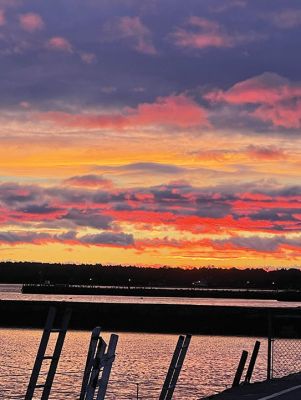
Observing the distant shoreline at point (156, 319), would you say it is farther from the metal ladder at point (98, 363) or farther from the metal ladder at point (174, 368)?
the metal ladder at point (98, 363)

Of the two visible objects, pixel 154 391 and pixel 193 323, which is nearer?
pixel 154 391

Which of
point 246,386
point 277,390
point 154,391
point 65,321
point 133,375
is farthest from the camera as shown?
point 133,375

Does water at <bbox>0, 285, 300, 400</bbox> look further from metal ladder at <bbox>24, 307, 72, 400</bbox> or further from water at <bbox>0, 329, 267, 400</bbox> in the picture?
metal ladder at <bbox>24, 307, 72, 400</bbox>

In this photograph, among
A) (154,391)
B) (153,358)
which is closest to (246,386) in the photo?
(154,391)

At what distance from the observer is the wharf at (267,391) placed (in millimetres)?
19094

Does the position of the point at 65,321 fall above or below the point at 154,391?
above

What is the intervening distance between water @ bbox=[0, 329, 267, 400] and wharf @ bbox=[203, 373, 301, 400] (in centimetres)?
577

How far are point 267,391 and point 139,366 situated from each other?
32928 mm

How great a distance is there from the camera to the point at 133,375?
46.3m

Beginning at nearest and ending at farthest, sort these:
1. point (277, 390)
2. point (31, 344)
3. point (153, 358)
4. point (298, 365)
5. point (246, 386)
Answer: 1. point (277, 390)
2. point (246, 386)
3. point (298, 365)
4. point (153, 358)
5. point (31, 344)

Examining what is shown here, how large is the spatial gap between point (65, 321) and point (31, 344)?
55.8 m

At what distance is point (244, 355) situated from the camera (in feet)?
77.8

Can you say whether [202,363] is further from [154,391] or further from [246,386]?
[246,386]

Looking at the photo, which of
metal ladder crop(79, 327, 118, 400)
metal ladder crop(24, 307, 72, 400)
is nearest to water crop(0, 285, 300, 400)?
metal ladder crop(24, 307, 72, 400)
